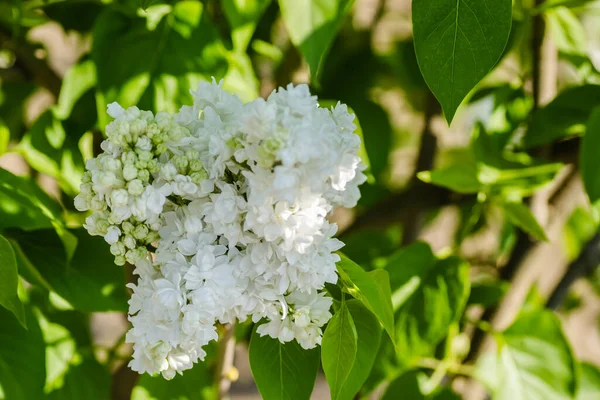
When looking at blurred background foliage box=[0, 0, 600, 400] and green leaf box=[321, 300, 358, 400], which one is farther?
blurred background foliage box=[0, 0, 600, 400]

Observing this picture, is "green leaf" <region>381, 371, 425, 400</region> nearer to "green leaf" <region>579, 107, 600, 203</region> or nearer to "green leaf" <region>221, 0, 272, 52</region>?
"green leaf" <region>579, 107, 600, 203</region>

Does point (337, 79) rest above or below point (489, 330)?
above

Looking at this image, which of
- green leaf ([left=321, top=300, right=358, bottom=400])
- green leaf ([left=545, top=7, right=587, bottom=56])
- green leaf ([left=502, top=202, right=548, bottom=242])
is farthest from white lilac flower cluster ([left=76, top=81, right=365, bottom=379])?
green leaf ([left=545, top=7, right=587, bottom=56])

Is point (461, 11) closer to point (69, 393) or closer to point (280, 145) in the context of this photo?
point (280, 145)

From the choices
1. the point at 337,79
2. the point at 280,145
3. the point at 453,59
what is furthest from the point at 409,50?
the point at 280,145

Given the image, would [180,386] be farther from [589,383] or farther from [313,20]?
[589,383]

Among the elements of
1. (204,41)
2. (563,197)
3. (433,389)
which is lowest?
(433,389)
